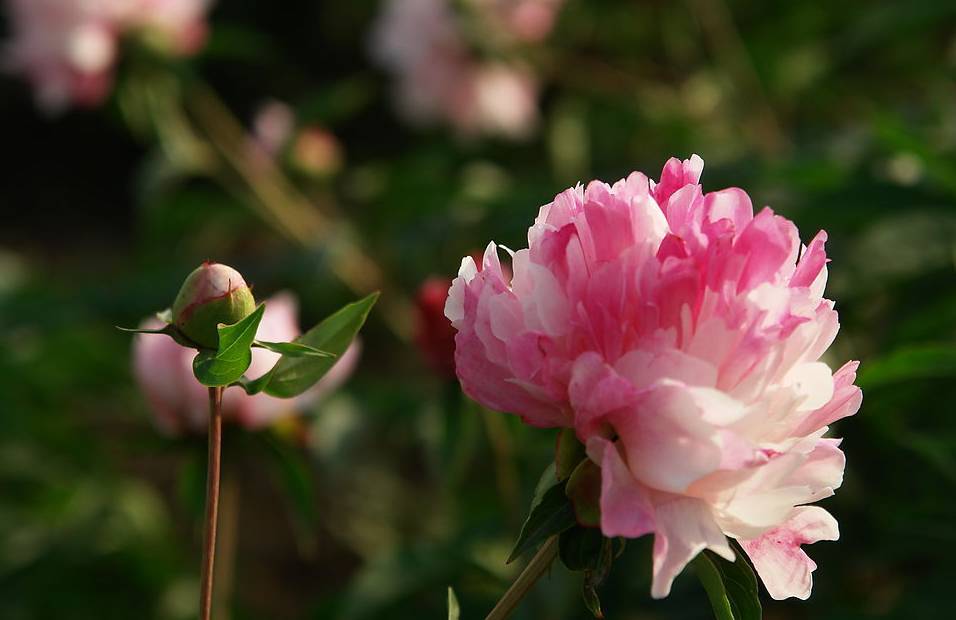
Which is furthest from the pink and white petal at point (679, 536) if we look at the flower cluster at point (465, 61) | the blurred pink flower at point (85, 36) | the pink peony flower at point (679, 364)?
the flower cluster at point (465, 61)

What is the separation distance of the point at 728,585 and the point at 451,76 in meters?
1.01

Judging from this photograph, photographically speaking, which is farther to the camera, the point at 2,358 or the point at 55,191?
the point at 55,191

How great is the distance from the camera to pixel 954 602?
23.2 inches

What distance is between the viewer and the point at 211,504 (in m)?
0.36

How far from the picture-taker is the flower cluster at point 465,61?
1.23 metres

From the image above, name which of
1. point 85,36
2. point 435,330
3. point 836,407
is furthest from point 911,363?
point 85,36

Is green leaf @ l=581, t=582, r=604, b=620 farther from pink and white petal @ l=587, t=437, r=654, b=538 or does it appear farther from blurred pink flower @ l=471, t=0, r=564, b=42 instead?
blurred pink flower @ l=471, t=0, r=564, b=42

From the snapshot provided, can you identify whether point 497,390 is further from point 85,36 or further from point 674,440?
point 85,36

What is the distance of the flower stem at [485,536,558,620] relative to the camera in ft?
1.05

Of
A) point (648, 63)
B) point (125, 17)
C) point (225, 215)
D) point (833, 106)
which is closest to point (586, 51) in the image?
point (648, 63)

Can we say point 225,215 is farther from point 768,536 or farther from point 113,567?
point 768,536

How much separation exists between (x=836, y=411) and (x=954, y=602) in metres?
0.33

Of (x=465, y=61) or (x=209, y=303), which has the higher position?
(x=209, y=303)

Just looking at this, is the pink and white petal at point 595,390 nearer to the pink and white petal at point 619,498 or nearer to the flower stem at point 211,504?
the pink and white petal at point 619,498
